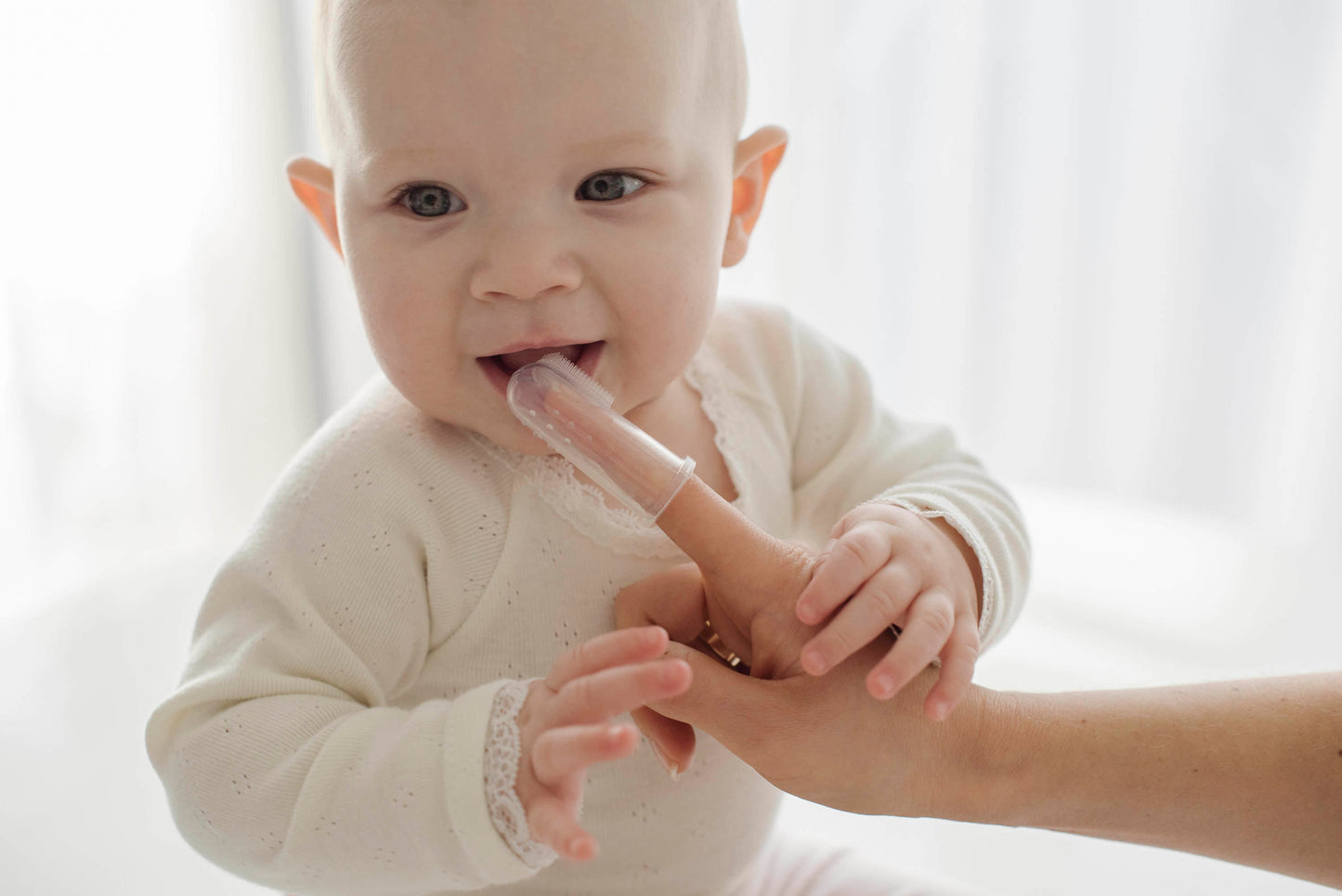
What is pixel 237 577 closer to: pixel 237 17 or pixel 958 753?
pixel 958 753

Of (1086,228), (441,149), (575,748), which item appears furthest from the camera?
(1086,228)

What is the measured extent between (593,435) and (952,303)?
968mm

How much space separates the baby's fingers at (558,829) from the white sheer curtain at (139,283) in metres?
1.07

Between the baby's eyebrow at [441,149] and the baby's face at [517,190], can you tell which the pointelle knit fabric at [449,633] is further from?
the baby's eyebrow at [441,149]

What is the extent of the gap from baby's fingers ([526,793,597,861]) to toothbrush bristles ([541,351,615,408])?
0.23m

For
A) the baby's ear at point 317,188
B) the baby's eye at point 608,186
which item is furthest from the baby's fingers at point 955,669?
the baby's ear at point 317,188

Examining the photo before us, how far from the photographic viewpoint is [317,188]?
2.71 feet

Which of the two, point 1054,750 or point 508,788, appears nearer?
point 508,788

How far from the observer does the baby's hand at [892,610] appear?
1.96 ft

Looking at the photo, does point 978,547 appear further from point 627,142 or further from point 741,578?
point 627,142

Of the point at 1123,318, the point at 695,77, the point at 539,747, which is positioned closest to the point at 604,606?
the point at 539,747

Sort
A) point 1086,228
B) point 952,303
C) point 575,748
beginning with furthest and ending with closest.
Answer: point 952,303 → point 1086,228 → point 575,748

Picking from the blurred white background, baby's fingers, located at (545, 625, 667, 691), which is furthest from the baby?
the blurred white background

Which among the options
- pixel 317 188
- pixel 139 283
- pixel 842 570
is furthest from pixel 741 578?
pixel 139 283
